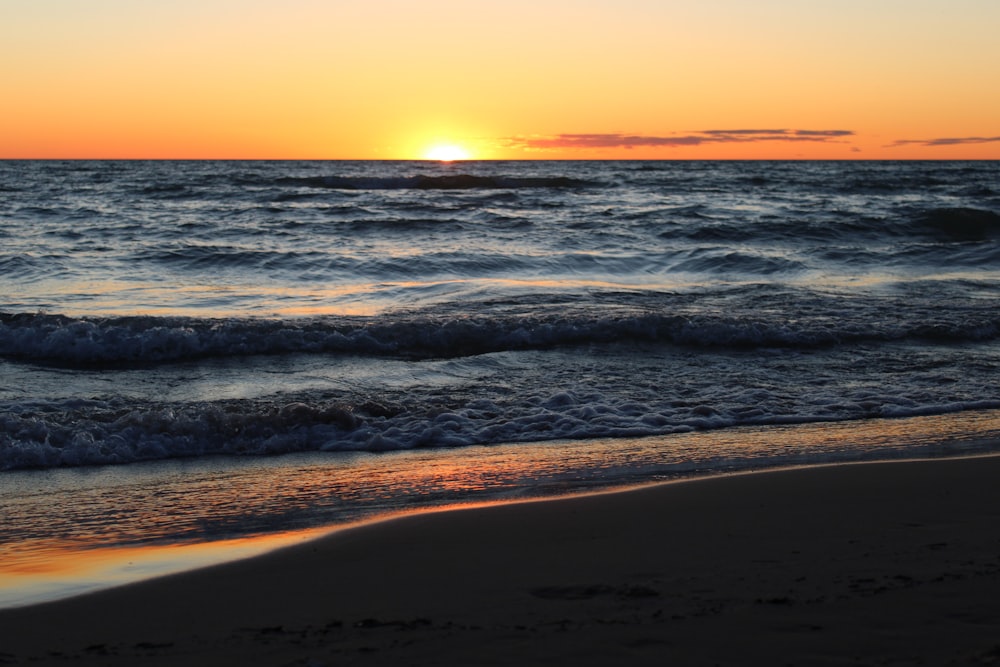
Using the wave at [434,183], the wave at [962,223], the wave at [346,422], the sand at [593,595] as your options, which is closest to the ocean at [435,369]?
the wave at [346,422]

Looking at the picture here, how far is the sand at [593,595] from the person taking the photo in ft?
9.87

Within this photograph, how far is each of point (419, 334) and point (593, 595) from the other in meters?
7.14

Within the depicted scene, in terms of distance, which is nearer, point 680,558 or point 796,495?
point 680,558

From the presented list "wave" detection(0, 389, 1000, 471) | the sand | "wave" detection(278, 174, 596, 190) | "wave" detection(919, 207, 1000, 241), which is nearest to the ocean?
"wave" detection(0, 389, 1000, 471)

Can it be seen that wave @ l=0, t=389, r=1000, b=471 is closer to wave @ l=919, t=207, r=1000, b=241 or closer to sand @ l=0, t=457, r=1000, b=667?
sand @ l=0, t=457, r=1000, b=667

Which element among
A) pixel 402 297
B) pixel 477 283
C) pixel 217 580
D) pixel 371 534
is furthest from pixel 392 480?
pixel 477 283

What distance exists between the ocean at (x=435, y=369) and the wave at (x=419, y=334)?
0.04 meters

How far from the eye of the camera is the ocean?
18.4ft

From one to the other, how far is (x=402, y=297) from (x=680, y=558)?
9.90 m

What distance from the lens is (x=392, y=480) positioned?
5.63m

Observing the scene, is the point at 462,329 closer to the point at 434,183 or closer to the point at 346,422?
the point at 346,422

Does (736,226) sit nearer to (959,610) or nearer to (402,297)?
(402,297)

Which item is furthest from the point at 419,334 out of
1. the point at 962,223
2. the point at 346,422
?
the point at 962,223

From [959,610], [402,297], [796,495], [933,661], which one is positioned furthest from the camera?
[402,297]
